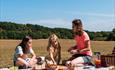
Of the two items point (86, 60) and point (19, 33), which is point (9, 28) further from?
point (86, 60)

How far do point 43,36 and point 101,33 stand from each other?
7.38 m

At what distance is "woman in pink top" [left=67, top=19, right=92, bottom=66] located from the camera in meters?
10.4

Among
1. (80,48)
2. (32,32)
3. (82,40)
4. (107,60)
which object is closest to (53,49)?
(80,48)

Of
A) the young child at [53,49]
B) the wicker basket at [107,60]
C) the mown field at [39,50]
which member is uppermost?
the young child at [53,49]

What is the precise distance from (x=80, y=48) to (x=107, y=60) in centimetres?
88

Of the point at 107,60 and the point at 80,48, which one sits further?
the point at 80,48

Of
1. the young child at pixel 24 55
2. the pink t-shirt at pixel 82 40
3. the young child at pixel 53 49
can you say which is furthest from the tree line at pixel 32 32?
the young child at pixel 24 55

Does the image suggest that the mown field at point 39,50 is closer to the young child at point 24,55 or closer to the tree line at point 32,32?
the young child at point 24,55

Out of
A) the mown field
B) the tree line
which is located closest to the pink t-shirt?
the mown field

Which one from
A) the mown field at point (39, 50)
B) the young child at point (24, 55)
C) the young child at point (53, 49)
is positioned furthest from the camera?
the mown field at point (39, 50)

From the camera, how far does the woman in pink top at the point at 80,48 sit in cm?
1035

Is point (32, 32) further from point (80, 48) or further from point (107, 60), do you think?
point (107, 60)

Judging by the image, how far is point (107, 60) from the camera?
10695 mm

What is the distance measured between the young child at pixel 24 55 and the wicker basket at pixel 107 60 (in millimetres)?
2046
